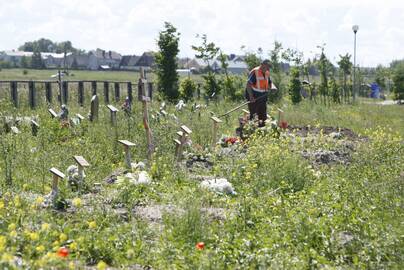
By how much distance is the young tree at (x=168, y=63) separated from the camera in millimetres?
26484

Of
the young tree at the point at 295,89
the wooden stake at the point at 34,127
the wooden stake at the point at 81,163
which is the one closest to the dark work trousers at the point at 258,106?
the wooden stake at the point at 34,127

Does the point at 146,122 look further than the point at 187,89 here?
No

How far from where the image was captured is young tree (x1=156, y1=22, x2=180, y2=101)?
86.9 ft

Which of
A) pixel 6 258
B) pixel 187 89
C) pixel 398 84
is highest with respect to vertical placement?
pixel 6 258

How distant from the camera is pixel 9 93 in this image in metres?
21.7

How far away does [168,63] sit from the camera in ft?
87.9

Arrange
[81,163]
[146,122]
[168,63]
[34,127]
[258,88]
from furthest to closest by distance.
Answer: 1. [168,63]
2. [258,88]
3. [34,127]
4. [146,122]
5. [81,163]

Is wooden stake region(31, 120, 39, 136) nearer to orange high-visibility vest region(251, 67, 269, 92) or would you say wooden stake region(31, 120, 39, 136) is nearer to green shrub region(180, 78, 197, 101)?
orange high-visibility vest region(251, 67, 269, 92)

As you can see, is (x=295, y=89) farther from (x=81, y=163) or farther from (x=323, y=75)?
(x=81, y=163)

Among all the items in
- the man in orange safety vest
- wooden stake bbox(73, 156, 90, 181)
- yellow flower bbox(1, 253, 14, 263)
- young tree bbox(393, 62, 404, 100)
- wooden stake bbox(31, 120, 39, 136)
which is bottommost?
young tree bbox(393, 62, 404, 100)

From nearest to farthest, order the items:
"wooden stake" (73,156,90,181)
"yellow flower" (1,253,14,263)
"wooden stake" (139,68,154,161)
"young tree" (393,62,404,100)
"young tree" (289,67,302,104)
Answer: "yellow flower" (1,253,14,263)
"wooden stake" (73,156,90,181)
"wooden stake" (139,68,154,161)
"young tree" (289,67,302,104)
"young tree" (393,62,404,100)

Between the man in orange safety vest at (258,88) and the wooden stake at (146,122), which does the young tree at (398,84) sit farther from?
the wooden stake at (146,122)

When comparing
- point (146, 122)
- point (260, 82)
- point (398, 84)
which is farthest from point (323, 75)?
point (146, 122)

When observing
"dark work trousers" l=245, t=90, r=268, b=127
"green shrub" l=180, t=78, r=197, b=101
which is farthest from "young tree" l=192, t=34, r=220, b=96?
"dark work trousers" l=245, t=90, r=268, b=127
